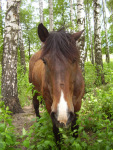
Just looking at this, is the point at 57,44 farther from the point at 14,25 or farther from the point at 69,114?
the point at 14,25

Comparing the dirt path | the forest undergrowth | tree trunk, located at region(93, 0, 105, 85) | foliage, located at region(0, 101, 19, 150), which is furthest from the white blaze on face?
tree trunk, located at region(93, 0, 105, 85)

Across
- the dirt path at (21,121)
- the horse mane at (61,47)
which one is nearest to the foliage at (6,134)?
the horse mane at (61,47)

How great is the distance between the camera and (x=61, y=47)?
237 cm

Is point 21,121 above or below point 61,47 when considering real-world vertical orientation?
below

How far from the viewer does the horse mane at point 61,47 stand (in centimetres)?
231

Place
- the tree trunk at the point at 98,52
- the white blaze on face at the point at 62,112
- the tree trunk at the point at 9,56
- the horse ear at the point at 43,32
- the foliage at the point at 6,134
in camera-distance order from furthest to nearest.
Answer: the tree trunk at the point at 98,52 < the tree trunk at the point at 9,56 < the horse ear at the point at 43,32 < the foliage at the point at 6,134 < the white blaze on face at the point at 62,112

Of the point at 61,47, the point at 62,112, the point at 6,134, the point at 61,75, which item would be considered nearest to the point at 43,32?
the point at 61,47

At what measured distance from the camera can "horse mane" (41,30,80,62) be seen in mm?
2312

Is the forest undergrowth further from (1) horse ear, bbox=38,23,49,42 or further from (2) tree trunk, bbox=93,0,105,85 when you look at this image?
(2) tree trunk, bbox=93,0,105,85

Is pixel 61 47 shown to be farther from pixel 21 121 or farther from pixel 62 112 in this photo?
pixel 21 121

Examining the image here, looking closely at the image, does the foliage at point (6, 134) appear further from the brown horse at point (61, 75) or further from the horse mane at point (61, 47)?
the horse mane at point (61, 47)

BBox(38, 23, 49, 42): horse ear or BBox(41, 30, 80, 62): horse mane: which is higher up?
BBox(38, 23, 49, 42): horse ear

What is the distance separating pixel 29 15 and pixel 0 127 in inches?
858

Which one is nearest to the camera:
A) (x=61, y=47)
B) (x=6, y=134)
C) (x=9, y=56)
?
(x=6, y=134)
